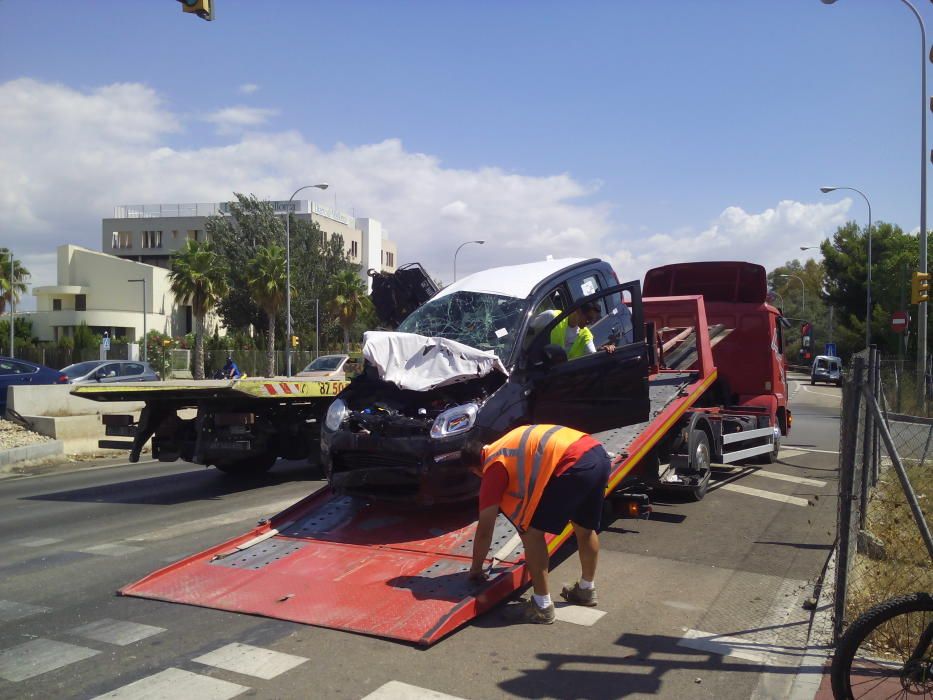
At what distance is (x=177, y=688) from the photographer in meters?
4.14

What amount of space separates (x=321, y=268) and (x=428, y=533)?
59091 millimetres

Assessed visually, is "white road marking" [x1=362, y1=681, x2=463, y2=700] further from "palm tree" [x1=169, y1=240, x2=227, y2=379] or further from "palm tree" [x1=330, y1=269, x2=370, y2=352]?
"palm tree" [x1=330, y1=269, x2=370, y2=352]

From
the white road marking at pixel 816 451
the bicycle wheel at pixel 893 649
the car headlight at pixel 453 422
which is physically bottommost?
the white road marking at pixel 816 451

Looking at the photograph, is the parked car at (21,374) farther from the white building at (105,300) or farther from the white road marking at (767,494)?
the white building at (105,300)

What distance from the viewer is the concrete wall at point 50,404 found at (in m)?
16.4

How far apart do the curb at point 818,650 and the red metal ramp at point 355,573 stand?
6.35 ft

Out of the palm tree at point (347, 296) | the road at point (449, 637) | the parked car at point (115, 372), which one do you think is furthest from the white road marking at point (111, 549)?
the palm tree at point (347, 296)

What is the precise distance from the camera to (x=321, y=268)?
63.9 m

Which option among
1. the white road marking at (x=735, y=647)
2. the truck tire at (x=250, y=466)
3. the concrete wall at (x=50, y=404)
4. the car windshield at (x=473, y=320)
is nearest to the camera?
the white road marking at (x=735, y=647)

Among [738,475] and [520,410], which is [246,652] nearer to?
[520,410]

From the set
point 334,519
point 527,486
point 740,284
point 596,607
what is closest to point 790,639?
point 596,607

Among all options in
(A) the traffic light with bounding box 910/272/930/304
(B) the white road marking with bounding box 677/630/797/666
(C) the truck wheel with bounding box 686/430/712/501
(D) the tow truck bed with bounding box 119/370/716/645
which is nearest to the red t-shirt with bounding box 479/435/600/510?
(D) the tow truck bed with bounding box 119/370/716/645

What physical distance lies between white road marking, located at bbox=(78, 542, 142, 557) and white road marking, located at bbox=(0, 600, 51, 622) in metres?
1.44

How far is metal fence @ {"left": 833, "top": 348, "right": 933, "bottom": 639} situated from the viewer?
4609mm
